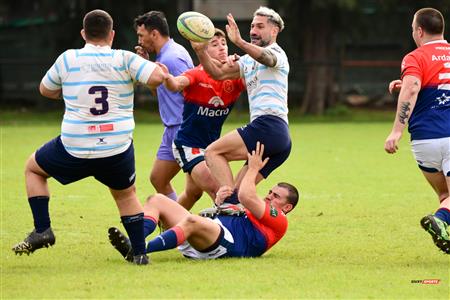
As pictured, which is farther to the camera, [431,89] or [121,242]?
[431,89]

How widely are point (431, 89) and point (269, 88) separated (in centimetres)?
147

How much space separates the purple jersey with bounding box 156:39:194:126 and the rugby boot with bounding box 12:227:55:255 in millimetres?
2580

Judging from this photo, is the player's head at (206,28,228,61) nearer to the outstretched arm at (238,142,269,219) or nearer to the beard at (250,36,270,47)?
the beard at (250,36,270,47)

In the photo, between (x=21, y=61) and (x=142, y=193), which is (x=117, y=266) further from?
Answer: (x=21, y=61)

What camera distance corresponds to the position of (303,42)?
101 ft

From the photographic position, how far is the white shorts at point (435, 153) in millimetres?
8562

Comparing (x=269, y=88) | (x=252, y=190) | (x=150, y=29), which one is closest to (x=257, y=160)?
(x=252, y=190)

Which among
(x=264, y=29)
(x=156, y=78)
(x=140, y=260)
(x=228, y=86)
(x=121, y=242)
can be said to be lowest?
(x=140, y=260)

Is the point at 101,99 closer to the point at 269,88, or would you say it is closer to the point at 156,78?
the point at 156,78

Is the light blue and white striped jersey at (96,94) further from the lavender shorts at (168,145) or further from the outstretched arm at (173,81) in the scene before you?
the lavender shorts at (168,145)

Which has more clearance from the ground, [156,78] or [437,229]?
[156,78]

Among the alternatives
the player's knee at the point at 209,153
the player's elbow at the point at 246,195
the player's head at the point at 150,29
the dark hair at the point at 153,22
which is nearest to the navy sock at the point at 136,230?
the player's elbow at the point at 246,195

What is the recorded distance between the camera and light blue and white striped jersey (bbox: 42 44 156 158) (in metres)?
7.89

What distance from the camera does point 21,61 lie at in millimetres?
29641
